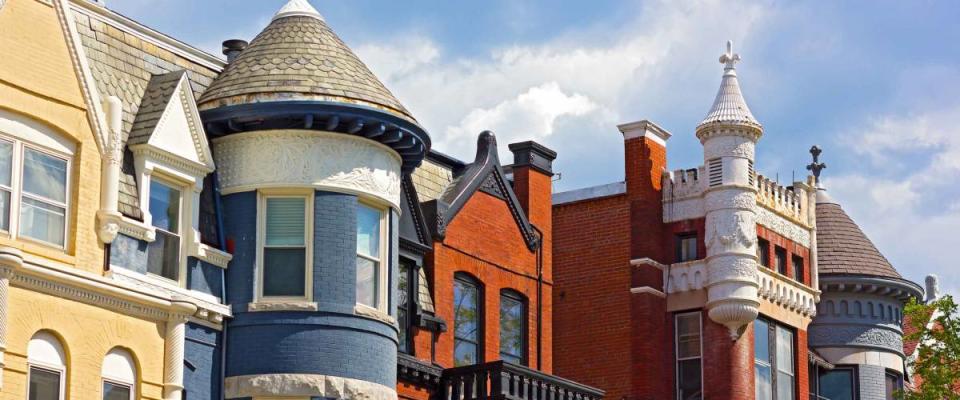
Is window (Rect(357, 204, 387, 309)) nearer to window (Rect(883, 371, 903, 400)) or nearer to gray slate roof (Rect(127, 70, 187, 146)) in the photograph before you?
gray slate roof (Rect(127, 70, 187, 146))

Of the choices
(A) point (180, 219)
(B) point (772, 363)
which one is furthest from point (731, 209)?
(A) point (180, 219)

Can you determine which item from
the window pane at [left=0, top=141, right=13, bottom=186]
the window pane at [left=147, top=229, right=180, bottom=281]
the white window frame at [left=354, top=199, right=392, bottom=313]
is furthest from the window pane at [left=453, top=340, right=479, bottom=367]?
the window pane at [left=0, top=141, right=13, bottom=186]

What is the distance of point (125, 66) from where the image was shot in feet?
104

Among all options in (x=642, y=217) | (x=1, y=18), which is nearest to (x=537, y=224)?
(x=642, y=217)

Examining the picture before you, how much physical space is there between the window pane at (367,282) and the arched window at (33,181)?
5496mm

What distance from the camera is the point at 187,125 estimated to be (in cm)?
3164

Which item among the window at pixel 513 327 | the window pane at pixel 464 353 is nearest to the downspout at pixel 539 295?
the window at pixel 513 327

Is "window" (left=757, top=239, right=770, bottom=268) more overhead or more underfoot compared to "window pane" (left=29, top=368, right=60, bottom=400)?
more overhead

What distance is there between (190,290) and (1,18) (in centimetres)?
502

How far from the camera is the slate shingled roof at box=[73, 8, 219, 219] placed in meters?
30.5

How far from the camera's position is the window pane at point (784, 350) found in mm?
46162

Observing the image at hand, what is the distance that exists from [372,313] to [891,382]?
2242cm

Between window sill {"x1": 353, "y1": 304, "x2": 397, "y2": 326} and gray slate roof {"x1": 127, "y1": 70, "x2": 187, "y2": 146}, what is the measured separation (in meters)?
4.29

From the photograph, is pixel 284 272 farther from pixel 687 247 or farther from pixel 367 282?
pixel 687 247
